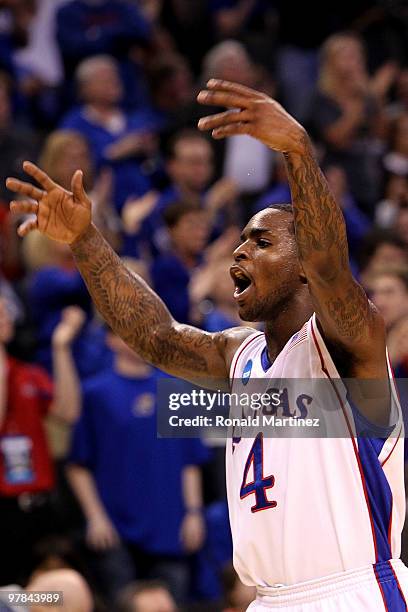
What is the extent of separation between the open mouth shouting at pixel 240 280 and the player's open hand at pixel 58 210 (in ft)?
2.28

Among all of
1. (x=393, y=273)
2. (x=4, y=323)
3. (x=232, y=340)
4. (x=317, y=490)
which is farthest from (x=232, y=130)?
(x=393, y=273)

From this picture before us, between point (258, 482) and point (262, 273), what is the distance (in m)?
0.67

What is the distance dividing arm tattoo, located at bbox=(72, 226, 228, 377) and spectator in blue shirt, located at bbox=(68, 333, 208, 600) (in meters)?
2.09

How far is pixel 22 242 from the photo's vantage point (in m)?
7.86

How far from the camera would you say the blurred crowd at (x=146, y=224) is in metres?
6.60

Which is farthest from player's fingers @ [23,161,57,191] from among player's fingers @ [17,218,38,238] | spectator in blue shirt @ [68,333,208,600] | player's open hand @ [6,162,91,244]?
spectator in blue shirt @ [68,333,208,600]

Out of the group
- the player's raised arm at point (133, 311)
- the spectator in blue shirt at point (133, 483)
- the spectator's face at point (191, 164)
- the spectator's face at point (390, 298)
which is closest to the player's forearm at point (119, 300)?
the player's raised arm at point (133, 311)

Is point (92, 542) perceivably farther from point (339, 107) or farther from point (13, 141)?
point (339, 107)

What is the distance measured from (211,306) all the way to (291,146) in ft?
13.2

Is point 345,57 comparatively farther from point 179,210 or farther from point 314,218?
point 314,218

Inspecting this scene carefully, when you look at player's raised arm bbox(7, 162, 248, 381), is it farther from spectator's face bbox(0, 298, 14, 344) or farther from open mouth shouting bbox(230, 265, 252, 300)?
spectator's face bbox(0, 298, 14, 344)

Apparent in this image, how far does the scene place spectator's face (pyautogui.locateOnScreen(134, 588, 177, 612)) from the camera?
19.2 feet

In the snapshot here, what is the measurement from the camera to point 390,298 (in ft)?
23.0

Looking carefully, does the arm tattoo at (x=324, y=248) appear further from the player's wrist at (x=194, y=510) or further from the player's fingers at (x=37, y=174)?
the player's wrist at (x=194, y=510)
